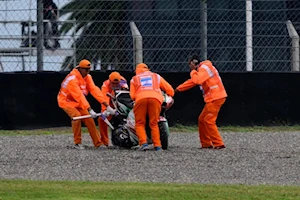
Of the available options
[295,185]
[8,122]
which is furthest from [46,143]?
[295,185]

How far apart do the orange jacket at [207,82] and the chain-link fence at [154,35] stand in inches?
95.8

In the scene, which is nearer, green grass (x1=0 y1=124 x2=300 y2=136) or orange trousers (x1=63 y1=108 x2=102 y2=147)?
orange trousers (x1=63 y1=108 x2=102 y2=147)

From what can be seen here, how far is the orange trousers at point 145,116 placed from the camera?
1416cm

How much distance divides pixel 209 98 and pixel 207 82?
235 millimetres

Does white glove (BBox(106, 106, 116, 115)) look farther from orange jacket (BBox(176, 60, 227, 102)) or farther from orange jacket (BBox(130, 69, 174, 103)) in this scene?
orange jacket (BBox(176, 60, 227, 102))

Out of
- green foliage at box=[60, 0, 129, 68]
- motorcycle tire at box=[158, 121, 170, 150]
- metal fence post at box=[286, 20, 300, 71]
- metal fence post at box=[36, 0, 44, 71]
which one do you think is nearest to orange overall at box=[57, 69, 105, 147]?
motorcycle tire at box=[158, 121, 170, 150]

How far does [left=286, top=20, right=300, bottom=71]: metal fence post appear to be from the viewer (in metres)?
17.4

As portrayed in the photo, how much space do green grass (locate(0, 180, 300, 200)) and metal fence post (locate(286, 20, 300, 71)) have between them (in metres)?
7.57

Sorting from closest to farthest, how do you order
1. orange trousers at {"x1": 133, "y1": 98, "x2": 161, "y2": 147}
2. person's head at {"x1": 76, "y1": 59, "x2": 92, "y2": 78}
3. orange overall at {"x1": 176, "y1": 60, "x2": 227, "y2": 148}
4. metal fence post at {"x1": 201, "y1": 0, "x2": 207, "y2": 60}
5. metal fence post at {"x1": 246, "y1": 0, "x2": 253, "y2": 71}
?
orange trousers at {"x1": 133, "y1": 98, "x2": 161, "y2": 147} < orange overall at {"x1": 176, "y1": 60, "x2": 227, "y2": 148} < person's head at {"x1": 76, "y1": 59, "x2": 92, "y2": 78} < metal fence post at {"x1": 201, "y1": 0, "x2": 207, "y2": 60} < metal fence post at {"x1": 246, "y1": 0, "x2": 253, "y2": 71}

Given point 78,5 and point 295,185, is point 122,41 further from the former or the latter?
point 295,185

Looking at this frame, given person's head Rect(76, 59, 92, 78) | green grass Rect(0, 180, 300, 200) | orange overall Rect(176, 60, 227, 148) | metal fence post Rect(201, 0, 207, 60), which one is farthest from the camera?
metal fence post Rect(201, 0, 207, 60)

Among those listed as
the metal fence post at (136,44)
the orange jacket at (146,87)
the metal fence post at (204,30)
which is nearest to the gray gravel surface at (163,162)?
the orange jacket at (146,87)

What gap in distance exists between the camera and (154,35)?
17344 mm

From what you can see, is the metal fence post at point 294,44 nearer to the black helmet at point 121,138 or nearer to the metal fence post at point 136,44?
the metal fence post at point 136,44
